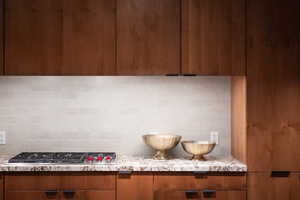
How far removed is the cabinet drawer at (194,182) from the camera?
11.5 ft

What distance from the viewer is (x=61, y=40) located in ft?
11.9

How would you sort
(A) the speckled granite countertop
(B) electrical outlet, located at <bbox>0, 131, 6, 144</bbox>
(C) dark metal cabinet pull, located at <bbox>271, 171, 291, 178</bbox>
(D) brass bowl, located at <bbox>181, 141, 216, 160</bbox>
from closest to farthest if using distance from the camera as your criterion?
(A) the speckled granite countertop → (C) dark metal cabinet pull, located at <bbox>271, 171, 291, 178</bbox> → (D) brass bowl, located at <bbox>181, 141, 216, 160</bbox> → (B) electrical outlet, located at <bbox>0, 131, 6, 144</bbox>

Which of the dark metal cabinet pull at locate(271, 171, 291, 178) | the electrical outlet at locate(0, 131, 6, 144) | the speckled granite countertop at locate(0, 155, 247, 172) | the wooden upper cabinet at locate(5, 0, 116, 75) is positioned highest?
the wooden upper cabinet at locate(5, 0, 116, 75)

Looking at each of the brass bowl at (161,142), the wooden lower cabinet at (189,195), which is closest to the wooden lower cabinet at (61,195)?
the wooden lower cabinet at (189,195)

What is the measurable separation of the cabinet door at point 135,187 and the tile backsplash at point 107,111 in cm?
59

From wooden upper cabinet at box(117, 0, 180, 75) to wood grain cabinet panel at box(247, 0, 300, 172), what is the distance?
66cm

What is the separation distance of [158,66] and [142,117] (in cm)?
62

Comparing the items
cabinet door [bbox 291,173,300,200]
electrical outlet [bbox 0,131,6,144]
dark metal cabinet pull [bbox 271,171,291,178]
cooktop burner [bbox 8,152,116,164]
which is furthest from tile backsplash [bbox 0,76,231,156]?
cabinet door [bbox 291,173,300,200]

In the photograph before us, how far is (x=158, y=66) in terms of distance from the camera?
12.0 feet

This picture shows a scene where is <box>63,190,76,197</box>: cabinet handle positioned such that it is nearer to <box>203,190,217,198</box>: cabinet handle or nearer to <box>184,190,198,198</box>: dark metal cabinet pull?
<box>184,190,198,198</box>: dark metal cabinet pull

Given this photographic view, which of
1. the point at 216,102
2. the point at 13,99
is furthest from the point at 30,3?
the point at 216,102

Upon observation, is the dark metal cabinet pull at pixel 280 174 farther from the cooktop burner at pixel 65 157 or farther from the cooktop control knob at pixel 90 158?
the cooktop control knob at pixel 90 158

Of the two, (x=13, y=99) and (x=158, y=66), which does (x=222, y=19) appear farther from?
(x=13, y=99)

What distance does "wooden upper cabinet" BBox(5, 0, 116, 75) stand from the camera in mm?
3635
